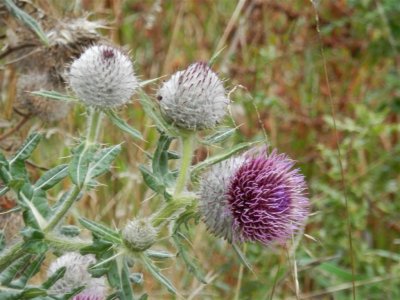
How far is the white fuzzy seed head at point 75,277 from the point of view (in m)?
2.33

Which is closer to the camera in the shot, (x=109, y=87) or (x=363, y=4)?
(x=109, y=87)

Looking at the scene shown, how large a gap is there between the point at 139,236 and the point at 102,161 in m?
0.24

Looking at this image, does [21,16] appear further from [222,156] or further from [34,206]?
[222,156]

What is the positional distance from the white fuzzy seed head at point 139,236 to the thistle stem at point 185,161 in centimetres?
15

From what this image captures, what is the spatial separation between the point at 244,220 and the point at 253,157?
215 millimetres

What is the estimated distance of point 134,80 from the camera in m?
2.35

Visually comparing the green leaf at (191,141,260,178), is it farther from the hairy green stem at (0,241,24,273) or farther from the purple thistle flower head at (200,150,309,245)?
the hairy green stem at (0,241,24,273)

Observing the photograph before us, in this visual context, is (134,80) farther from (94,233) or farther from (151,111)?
(94,233)

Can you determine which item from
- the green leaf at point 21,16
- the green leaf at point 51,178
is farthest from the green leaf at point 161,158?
the green leaf at point 21,16

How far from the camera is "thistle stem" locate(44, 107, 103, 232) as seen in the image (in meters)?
2.09

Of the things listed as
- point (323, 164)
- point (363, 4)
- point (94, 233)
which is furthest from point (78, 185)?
point (363, 4)

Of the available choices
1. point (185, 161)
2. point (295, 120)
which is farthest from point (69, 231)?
point (295, 120)

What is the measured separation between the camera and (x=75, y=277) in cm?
234

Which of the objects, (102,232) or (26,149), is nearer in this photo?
A: (102,232)
